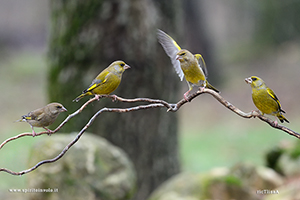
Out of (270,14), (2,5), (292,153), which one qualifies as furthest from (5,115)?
(2,5)

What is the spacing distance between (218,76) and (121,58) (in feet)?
42.2

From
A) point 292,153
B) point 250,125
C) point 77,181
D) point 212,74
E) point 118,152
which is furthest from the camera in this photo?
point 212,74

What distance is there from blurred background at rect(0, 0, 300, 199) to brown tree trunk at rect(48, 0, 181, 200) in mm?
818

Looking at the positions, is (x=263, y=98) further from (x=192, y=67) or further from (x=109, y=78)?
(x=109, y=78)

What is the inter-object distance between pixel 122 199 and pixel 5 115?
12.3m

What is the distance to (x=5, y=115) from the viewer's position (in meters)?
16.3

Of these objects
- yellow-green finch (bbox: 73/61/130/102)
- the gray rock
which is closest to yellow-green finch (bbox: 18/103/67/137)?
yellow-green finch (bbox: 73/61/130/102)

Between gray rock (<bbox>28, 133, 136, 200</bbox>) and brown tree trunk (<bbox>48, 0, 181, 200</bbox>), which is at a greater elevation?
brown tree trunk (<bbox>48, 0, 181, 200</bbox>)

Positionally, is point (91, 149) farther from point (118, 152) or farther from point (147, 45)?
point (147, 45)

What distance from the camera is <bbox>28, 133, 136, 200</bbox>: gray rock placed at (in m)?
5.40

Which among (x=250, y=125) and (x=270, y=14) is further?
(x=270, y=14)

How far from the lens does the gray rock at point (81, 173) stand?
5402mm

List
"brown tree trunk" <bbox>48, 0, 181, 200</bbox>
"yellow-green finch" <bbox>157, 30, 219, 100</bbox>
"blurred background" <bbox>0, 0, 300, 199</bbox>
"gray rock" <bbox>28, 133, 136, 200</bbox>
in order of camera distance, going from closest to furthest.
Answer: "yellow-green finch" <bbox>157, 30, 219, 100</bbox> → "gray rock" <bbox>28, 133, 136, 200</bbox> → "brown tree trunk" <bbox>48, 0, 181, 200</bbox> → "blurred background" <bbox>0, 0, 300, 199</bbox>

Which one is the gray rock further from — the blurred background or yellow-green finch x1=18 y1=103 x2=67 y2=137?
yellow-green finch x1=18 y1=103 x2=67 y2=137
